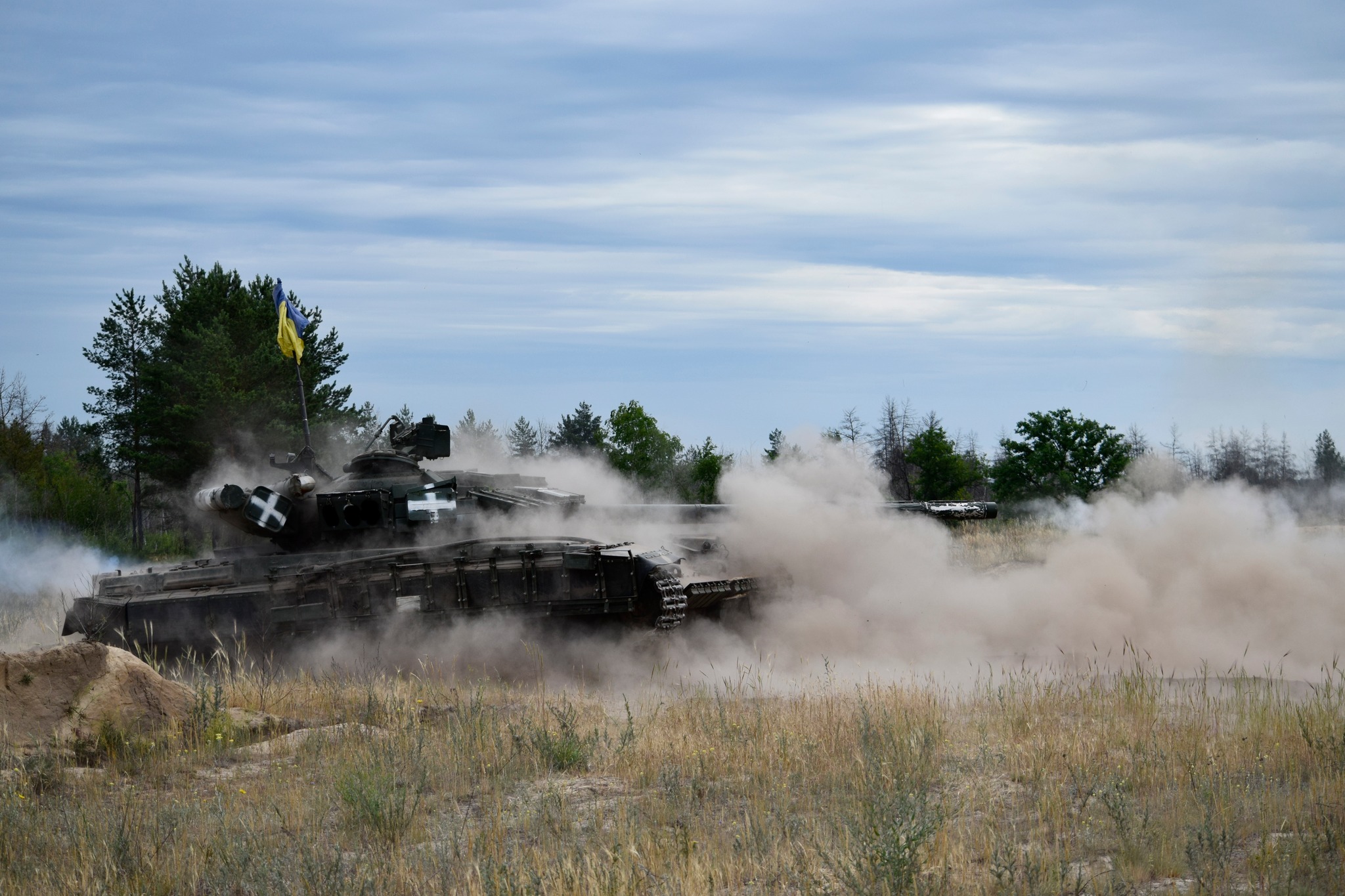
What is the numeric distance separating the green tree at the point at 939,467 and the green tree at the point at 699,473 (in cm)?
723

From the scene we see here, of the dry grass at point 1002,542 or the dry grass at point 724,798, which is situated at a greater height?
the dry grass at point 1002,542

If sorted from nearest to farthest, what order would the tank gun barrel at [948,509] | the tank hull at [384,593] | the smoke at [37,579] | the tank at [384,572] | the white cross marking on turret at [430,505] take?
the tank hull at [384,593] → the tank at [384,572] → the white cross marking on turret at [430,505] → the tank gun barrel at [948,509] → the smoke at [37,579]

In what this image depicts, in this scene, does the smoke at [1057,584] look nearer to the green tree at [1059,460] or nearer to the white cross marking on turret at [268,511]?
the white cross marking on turret at [268,511]

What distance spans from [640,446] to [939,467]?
1035 cm

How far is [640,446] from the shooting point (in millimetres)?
39875

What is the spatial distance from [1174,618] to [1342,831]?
7685 millimetres

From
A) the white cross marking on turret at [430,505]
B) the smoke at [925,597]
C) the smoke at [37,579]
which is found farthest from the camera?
the smoke at [37,579]

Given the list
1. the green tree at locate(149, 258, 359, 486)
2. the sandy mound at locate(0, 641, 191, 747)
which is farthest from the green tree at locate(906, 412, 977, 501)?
the sandy mound at locate(0, 641, 191, 747)

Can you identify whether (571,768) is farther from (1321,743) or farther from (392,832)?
(1321,743)

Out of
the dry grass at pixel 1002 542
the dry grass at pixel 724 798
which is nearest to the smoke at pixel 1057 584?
the dry grass at pixel 724 798

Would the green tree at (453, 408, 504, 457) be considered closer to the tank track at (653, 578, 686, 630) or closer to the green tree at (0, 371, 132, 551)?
the tank track at (653, 578, 686, 630)

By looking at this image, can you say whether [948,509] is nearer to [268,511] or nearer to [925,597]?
[925,597]

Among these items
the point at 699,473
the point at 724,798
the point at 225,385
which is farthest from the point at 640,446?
the point at 724,798

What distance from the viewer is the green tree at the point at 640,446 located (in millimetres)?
39312
